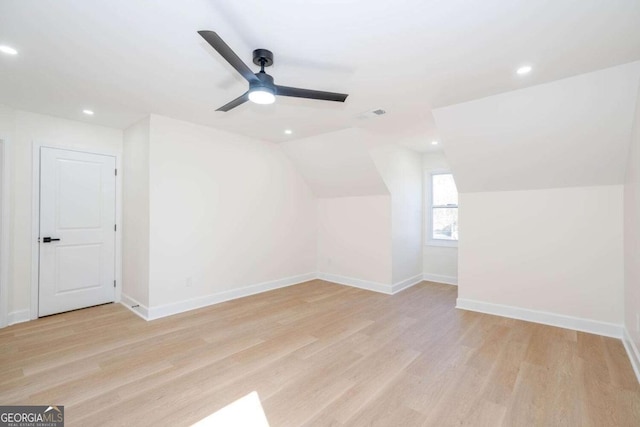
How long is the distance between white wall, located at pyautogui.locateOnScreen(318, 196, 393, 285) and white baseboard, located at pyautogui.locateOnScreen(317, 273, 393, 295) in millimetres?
52

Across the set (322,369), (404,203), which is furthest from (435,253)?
(322,369)

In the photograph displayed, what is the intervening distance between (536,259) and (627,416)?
2036mm

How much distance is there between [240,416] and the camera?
193 centimetres

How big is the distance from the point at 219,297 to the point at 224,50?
3561 millimetres

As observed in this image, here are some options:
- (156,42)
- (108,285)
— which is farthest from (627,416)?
(108,285)

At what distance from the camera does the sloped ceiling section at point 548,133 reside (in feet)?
8.80

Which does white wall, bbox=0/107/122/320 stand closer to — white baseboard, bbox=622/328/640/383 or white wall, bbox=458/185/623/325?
white wall, bbox=458/185/623/325

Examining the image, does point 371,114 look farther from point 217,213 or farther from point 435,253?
point 435,253

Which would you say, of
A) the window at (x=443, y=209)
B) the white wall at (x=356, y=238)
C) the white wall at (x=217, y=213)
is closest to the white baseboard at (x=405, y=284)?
the white wall at (x=356, y=238)

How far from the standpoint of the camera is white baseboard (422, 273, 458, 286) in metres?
5.57

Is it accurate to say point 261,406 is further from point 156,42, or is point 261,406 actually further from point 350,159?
point 350,159

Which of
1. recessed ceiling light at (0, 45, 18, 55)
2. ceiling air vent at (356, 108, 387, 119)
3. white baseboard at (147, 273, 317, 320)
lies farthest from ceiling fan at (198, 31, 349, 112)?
white baseboard at (147, 273, 317, 320)

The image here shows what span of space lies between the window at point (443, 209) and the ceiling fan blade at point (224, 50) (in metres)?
4.83

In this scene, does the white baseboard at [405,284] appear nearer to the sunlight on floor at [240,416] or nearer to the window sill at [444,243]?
the window sill at [444,243]
